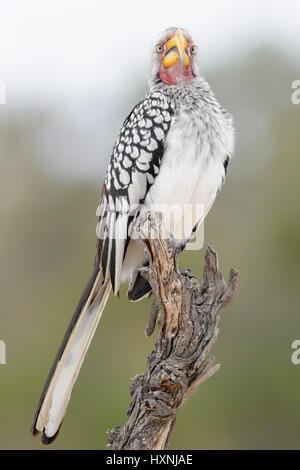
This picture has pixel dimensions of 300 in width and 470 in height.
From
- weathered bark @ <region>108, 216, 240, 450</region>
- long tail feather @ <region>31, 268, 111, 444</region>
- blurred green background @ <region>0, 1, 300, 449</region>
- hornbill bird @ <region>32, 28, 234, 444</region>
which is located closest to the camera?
weathered bark @ <region>108, 216, 240, 450</region>

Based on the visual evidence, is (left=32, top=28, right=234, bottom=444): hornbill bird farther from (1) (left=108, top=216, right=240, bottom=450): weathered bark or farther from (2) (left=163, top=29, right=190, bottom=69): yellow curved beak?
(1) (left=108, top=216, right=240, bottom=450): weathered bark

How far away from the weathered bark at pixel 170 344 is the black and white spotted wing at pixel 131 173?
39 cm

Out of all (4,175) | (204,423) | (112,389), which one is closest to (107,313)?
(112,389)

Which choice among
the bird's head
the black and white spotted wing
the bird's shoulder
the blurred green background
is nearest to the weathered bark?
the black and white spotted wing

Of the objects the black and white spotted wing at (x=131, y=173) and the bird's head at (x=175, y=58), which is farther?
the bird's head at (x=175, y=58)

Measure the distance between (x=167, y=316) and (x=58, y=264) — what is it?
5.40 meters

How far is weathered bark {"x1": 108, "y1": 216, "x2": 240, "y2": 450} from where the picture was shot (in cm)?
402

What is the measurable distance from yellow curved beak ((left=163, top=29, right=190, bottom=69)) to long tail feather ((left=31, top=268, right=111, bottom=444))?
138cm

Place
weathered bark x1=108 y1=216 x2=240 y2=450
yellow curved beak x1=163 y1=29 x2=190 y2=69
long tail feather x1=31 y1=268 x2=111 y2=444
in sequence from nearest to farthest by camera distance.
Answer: weathered bark x1=108 y1=216 x2=240 y2=450, long tail feather x1=31 y1=268 x2=111 y2=444, yellow curved beak x1=163 y1=29 x2=190 y2=69

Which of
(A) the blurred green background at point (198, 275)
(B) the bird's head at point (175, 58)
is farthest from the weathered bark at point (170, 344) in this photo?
(A) the blurred green background at point (198, 275)

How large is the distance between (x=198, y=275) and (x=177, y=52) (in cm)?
341

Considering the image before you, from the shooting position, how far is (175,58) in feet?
16.1

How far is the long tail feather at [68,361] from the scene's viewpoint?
171 inches

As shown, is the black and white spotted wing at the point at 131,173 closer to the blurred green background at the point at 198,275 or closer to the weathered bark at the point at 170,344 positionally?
the weathered bark at the point at 170,344
